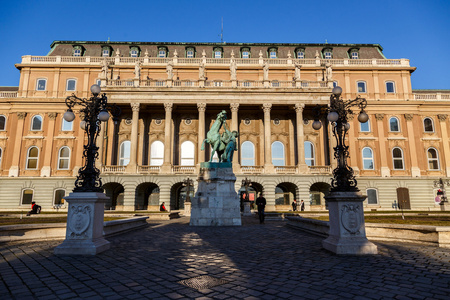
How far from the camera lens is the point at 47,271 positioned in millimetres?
5938

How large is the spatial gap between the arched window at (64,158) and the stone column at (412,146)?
45146mm

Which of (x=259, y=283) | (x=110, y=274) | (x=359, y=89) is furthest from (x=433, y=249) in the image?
(x=359, y=89)

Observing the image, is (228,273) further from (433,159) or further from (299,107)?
(433,159)

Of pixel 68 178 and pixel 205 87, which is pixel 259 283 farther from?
pixel 68 178

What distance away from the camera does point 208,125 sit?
41.4m

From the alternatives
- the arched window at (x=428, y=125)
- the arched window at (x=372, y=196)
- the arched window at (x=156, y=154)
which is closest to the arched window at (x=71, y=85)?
the arched window at (x=156, y=154)

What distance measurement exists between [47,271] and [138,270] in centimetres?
180

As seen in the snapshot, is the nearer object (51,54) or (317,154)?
(317,154)

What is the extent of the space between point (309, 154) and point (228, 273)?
119 ft

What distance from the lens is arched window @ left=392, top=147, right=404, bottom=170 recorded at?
3978 centimetres

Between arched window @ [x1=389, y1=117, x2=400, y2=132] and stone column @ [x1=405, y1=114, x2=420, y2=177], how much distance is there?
1.19 m

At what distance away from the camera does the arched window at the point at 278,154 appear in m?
40.3

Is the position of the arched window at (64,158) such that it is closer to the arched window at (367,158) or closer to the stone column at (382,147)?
the arched window at (367,158)

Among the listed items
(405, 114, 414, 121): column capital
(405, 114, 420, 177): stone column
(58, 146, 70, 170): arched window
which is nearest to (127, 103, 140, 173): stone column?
(58, 146, 70, 170): arched window
